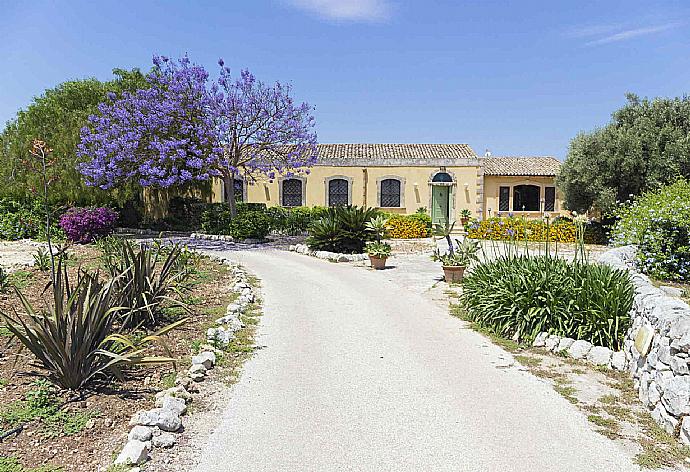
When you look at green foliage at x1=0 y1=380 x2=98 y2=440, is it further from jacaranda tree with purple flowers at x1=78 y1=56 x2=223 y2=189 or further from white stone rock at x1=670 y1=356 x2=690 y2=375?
jacaranda tree with purple flowers at x1=78 y1=56 x2=223 y2=189

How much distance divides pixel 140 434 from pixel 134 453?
21cm

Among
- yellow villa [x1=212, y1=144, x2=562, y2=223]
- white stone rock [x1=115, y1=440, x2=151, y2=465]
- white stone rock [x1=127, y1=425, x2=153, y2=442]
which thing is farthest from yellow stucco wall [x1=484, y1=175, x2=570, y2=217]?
white stone rock [x1=115, y1=440, x2=151, y2=465]

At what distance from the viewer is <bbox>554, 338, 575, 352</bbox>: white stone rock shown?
556 centimetres

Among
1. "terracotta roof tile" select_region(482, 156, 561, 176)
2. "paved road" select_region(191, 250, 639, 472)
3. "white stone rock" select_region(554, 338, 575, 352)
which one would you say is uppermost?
"terracotta roof tile" select_region(482, 156, 561, 176)

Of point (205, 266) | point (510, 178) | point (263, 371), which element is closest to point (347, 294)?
point (205, 266)

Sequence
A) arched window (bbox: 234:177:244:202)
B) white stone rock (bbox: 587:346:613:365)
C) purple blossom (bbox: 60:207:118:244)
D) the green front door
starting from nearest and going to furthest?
1. white stone rock (bbox: 587:346:613:365)
2. purple blossom (bbox: 60:207:118:244)
3. the green front door
4. arched window (bbox: 234:177:244:202)

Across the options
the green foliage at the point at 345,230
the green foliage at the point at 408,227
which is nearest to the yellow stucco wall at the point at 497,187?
the green foliage at the point at 408,227

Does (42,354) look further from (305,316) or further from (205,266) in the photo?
(205,266)

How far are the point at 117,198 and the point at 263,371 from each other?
15.5m

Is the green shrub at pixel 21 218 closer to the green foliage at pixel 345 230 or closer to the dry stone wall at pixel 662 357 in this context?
the green foliage at pixel 345 230

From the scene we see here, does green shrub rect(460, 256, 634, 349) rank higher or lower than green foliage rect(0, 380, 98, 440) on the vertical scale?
higher

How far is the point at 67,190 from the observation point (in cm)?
1747

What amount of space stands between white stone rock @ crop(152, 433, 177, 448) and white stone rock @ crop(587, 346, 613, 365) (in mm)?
3789

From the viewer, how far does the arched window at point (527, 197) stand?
2641cm
